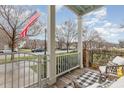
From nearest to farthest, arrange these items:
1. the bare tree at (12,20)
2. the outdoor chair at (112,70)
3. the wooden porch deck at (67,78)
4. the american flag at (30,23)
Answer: the bare tree at (12,20) < the american flag at (30,23) < the outdoor chair at (112,70) < the wooden porch deck at (67,78)

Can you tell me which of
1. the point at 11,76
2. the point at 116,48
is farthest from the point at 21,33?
the point at 116,48

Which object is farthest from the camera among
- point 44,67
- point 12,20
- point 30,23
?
point 44,67

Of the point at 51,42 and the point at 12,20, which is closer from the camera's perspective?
the point at 12,20

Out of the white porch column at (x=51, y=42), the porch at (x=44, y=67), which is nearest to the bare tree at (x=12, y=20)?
the porch at (x=44, y=67)

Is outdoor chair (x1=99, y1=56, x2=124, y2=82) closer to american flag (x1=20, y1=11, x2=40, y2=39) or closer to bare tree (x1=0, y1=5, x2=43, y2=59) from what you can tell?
american flag (x1=20, y1=11, x2=40, y2=39)

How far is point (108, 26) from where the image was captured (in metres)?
2.84

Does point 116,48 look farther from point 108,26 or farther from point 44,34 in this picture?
point 44,34

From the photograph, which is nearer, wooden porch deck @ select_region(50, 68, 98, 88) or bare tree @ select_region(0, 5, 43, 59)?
bare tree @ select_region(0, 5, 43, 59)

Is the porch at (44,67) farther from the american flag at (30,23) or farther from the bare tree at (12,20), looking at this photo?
the american flag at (30,23)

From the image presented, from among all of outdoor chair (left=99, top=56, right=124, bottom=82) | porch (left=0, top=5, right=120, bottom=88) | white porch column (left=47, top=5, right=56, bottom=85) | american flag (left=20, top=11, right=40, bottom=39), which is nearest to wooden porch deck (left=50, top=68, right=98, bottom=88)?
→ porch (left=0, top=5, right=120, bottom=88)

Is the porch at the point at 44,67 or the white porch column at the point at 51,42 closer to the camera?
the porch at the point at 44,67

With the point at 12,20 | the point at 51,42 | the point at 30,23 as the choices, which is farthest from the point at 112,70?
the point at 12,20

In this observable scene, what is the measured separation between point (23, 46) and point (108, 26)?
1610mm

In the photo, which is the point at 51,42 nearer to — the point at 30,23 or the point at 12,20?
the point at 30,23
